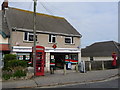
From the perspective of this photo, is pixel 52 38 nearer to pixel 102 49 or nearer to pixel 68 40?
pixel 68 40

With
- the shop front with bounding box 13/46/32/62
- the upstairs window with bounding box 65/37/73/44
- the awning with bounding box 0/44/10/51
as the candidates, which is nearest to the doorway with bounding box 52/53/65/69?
the upstairs window with bounding box 65/37/73/44

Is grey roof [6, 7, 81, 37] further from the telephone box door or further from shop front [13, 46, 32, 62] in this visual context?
the telephone box door

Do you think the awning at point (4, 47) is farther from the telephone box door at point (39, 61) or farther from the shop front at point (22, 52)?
the telephone box door at point (39, 61)

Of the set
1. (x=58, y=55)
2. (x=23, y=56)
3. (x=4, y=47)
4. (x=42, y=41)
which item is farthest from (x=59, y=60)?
(x=4, y=47)

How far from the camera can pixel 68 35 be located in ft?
72.8

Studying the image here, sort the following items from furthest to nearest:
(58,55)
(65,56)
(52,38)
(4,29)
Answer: (65,56), (58,55), (52,38), (4,29)

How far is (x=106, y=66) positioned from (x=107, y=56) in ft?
38.0

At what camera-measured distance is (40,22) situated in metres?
22.5

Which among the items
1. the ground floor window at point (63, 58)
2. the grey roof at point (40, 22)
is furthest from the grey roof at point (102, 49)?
the ground floor window at point (63, 58)

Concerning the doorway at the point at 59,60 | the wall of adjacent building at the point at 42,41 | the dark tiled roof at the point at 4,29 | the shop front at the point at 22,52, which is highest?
the dark tiled roof at the point at 4,29

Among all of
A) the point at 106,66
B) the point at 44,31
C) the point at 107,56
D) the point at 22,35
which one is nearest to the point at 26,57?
the point at 22,35

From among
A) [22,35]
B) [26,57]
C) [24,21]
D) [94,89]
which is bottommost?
[94,89]

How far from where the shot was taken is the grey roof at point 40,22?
65.0ft

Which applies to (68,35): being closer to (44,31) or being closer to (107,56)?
(44,31)
